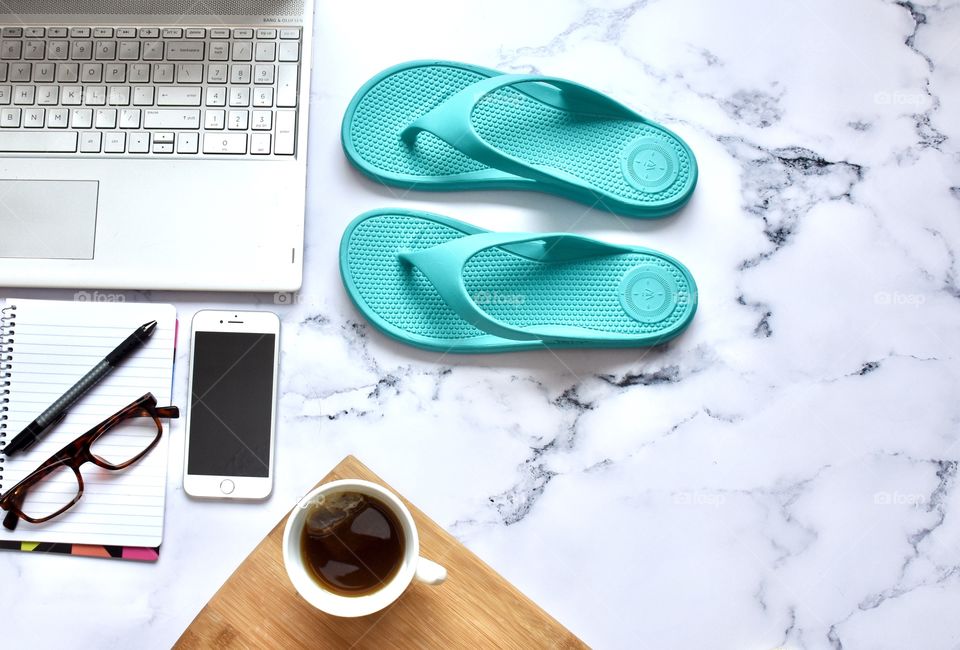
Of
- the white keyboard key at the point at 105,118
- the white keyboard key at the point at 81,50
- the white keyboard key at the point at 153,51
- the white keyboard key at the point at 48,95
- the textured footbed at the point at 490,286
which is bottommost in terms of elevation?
the textured footbed at the point at 490,286

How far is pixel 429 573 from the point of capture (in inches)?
22.6

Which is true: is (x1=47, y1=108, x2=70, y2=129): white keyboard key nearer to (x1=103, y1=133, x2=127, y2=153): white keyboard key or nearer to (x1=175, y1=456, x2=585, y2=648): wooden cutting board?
(x1=103, y1=133, x2=127, y2=153): white keyboard key

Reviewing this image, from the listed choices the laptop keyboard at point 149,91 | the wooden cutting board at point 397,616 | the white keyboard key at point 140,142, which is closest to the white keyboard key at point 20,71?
the laptop keyboard at point 149,91

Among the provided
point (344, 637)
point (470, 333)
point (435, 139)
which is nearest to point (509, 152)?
point (435, 139)

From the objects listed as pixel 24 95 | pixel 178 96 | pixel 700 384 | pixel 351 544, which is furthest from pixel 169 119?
pixel 700 384

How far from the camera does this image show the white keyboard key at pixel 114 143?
70 cm

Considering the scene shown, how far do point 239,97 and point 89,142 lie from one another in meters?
0.13

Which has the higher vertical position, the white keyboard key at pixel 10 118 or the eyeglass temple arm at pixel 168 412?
the white keyboard key at pixel 10 118

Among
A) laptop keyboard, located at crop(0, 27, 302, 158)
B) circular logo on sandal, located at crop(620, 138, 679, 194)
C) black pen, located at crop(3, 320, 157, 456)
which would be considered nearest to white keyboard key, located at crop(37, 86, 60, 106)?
laptop keyboard, located at crop(0, 27, 302, 158)

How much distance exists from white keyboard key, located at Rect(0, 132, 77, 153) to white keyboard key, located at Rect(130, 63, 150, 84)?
0.24ft

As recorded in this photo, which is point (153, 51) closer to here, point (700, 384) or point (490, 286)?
point (490, 286)

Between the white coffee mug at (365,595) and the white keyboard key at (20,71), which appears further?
the white keyboard key at (20,71)

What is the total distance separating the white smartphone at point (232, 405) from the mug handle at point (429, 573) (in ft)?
0.58

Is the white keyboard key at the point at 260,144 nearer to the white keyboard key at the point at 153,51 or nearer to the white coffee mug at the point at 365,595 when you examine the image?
the white keyboard key at the point at 153,51
